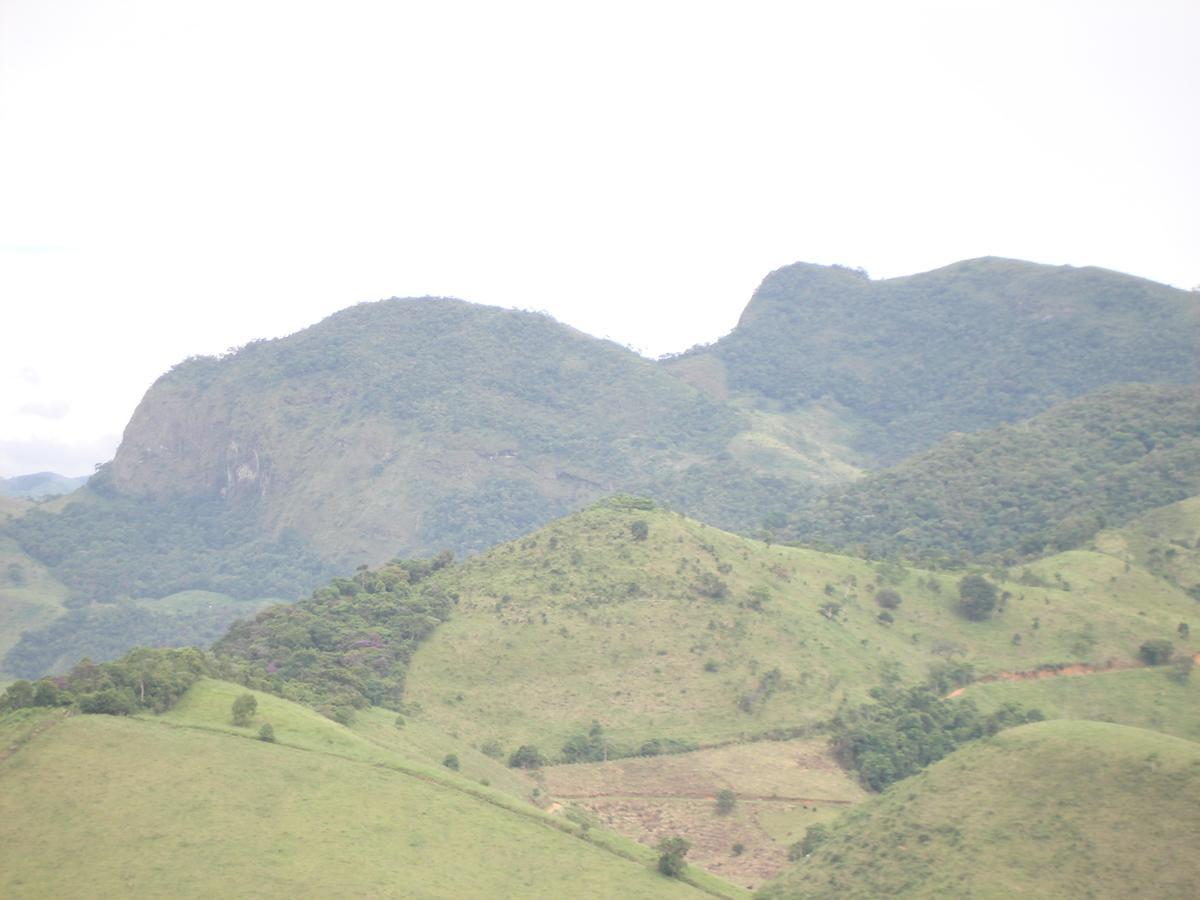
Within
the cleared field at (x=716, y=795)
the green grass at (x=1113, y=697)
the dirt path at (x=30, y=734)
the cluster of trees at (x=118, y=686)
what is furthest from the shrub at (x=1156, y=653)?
the dirt path at (x=30, y=734)

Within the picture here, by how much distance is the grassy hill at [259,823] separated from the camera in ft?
138

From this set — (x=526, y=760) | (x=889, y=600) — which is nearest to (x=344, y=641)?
(x=526, y=760)

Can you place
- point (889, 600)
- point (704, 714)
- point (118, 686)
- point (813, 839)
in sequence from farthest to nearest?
Answer: point (889, 600)
point (704, 714)
point (813, 839)
point (118, 686)

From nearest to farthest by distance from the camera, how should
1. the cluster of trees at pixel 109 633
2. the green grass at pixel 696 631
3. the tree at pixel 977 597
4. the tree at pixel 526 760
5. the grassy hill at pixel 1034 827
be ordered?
the grassy hill at pixel 1034 827 → the tree at pixel 526 760 → the green grass at pixel 696 631 → the tree at pixel 977 597 → the cluster of trees at pixel 109 633

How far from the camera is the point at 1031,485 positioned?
5074 inches

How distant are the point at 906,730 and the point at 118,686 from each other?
47.1m

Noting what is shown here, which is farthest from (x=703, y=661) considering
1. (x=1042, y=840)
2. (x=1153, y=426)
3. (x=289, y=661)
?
(x=1153, y=426)

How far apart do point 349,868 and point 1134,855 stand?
1165 inches

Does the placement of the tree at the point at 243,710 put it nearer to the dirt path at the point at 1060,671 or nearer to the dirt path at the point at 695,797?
the dirt path at the point at 695,797

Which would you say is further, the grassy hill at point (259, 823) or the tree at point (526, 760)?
the tree at point (526, 760)

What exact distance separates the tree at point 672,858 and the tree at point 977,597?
157ft

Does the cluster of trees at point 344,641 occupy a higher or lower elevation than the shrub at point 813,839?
higher

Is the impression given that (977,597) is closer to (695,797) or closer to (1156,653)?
(1156,653)

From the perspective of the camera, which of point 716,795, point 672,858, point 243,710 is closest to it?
point 672,858
